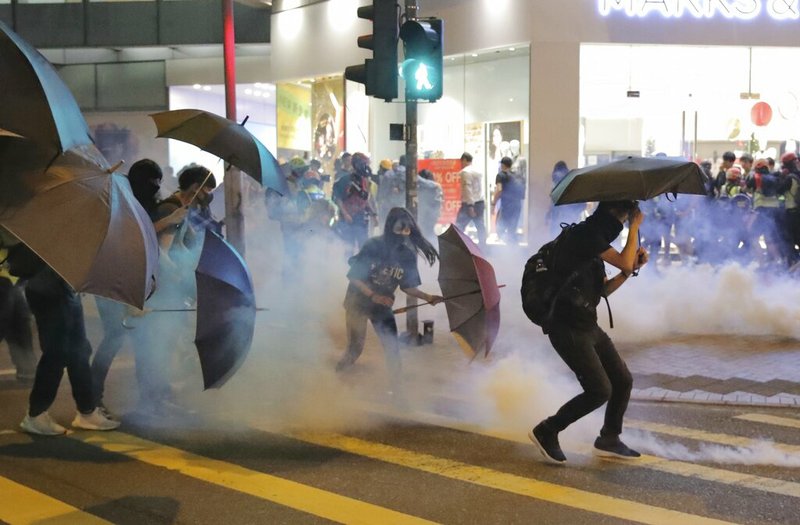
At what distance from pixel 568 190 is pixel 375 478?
1.95 metres

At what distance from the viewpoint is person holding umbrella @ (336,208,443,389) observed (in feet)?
23.2

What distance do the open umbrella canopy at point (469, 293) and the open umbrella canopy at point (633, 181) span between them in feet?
3.26

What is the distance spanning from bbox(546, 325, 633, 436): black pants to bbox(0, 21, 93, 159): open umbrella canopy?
281 centimetres

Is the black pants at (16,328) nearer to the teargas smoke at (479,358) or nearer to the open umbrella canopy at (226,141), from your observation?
the teargas smoke at (479,358)

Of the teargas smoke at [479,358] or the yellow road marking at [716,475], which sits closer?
the yellow road marking at [716,475]

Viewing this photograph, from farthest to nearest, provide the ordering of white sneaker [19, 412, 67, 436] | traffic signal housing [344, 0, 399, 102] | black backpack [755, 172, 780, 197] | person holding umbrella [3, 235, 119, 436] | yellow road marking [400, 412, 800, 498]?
black backpack [755, 172, 780, 197] → traffic signal housing [344, 0, 399, 102] → white sneaker [19, 412, 67, 436] → person holding umbrella [3, 235, 119, 436] → yellow road marking [400, 412, 800, 498]

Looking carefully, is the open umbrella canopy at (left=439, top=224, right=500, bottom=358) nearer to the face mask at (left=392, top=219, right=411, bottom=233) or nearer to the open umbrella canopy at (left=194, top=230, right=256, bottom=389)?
the face mask at (left=392, top=219, right=411, bottom=233)

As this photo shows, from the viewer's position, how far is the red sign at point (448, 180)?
1698 cm

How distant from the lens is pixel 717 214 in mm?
13438

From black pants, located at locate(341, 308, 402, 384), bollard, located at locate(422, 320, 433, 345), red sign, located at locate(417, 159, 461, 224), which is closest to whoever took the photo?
black pants, located at locate(341, 308, 402, 384)

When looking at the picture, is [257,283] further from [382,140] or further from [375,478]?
[382,140]

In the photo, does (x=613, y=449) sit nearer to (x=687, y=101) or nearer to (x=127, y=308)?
(x=127, y=308)

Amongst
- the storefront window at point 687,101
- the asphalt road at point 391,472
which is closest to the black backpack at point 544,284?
the asphalt road at point 391,472

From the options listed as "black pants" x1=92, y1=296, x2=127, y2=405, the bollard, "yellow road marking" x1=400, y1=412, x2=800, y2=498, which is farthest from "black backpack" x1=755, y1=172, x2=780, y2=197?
Result: "black pants" x1=92, y1=296, x2=127, y2=405
